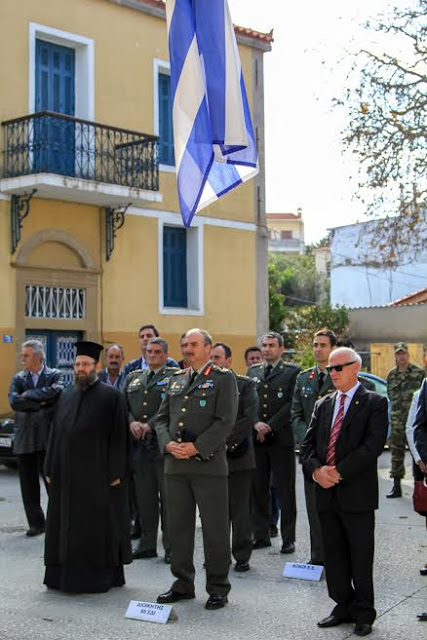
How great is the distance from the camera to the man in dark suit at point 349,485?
6.89 metres

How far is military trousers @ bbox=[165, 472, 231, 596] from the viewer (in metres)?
7.64

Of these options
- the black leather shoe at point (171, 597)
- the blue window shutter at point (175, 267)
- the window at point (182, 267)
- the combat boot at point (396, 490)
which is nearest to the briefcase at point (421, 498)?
the black leather shoe at point (171, 597)

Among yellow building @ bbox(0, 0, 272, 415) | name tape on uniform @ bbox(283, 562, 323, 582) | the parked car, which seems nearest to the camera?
name tape on uniform @ bbox(283, 562, 323, 582)

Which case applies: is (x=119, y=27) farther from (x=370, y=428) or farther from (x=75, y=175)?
(x=370, y=428)

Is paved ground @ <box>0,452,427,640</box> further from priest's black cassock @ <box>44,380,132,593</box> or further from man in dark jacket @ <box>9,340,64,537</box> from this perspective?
man in dark jacket @ <box>9,340,64,537</box>

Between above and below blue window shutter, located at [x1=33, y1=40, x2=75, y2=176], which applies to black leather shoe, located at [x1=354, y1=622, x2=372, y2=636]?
below

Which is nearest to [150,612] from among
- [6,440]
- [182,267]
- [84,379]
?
[84,379]

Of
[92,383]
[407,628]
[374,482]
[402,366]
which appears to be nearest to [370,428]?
[374,482]

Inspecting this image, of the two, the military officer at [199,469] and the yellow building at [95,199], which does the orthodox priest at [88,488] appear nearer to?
the military officer at [199,469]

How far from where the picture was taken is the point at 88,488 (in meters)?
8.25

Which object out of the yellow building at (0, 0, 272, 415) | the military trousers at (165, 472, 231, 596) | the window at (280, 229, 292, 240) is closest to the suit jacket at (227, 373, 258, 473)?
the military trousers at (165, 472, 231, 596)

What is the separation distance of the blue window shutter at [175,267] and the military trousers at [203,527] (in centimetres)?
1533

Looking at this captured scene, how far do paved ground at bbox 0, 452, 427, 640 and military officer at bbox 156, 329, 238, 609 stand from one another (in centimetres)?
28

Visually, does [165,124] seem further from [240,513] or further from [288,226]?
[288,226]
